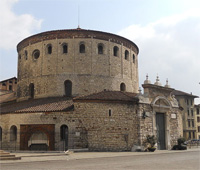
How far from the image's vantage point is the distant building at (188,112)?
61.4m

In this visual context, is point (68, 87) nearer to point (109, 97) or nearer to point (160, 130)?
point (109, 97)

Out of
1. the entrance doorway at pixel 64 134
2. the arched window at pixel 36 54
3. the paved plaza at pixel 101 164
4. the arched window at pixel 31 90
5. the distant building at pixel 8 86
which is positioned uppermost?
the arched window at pixel 36 54

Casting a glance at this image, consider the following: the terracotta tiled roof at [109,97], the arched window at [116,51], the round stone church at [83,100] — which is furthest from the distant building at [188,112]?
the terracotta tiled roof at [109,97]

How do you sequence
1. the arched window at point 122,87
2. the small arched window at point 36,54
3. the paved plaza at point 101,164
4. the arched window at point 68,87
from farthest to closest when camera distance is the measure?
the arched window at point 122,87, the small arched window at point 36,54, the arched window at point 68,87, the paved plaza at point 101,164

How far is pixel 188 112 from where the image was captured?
62.9m

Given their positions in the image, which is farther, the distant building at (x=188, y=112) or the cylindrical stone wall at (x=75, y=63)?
the distant building at (x=188, y=112)

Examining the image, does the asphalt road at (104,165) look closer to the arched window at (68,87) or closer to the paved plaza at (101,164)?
the paved plaza at (101,164)

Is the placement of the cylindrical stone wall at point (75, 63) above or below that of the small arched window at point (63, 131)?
above

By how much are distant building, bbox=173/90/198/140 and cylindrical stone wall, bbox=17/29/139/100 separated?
34.2 metres

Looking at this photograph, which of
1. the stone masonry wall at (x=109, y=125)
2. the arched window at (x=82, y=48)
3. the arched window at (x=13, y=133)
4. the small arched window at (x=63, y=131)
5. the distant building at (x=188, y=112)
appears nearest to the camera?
the stone masonry wall at (x=109, y=125)

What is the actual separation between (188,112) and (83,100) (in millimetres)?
44887

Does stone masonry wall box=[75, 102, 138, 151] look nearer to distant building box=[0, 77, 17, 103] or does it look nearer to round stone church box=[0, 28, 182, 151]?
round stone church box=[0, 28, 182, 151]

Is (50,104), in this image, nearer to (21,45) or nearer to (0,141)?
(0,141)

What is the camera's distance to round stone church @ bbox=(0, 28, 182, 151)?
23859 millimetres
